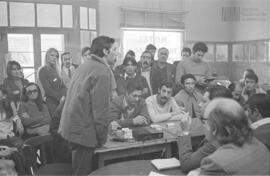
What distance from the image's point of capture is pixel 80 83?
1863 millimetres

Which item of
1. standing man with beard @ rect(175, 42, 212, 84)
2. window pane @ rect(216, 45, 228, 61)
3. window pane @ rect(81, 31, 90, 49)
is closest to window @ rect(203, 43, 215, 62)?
window pane @ rect(216, 45, 228, 61)

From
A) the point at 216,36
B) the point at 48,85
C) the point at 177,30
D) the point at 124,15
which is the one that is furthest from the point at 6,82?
the point at 216,36

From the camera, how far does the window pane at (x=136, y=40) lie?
241 inches

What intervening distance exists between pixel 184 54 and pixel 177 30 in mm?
2721

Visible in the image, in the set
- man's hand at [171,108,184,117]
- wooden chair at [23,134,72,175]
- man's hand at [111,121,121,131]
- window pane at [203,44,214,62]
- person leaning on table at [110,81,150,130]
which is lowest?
wooden chair at [23,134,72,175]

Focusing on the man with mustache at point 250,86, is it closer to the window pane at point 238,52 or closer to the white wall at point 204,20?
the white wall at point 204,20

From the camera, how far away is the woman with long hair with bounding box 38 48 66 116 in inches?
125

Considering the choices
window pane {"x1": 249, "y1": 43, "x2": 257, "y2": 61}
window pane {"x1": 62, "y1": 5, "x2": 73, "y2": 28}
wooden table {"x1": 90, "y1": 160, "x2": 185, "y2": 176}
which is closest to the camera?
wooden table {"x1": 90, "y1": 160, "x2": 185, "y2": 176}

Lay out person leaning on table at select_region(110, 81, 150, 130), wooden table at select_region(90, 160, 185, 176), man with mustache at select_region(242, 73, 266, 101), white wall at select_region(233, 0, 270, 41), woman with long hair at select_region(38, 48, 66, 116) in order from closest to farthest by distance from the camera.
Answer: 1. wooden table at select_region(90, 160, 185, 176)
2. person leaning on table at select_region(110, 81, 150, 130)
3. woman with long hair at select_region(38, 48, 66, 116)
4. man with mustache at select_region(242, 73, 266, 101)
5. white wall at select_region(233, 0, 270, 41)

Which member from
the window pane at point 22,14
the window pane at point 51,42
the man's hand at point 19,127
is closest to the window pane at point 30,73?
the window pane at point 51,42

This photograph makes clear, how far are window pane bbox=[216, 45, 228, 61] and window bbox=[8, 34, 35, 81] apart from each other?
472cm

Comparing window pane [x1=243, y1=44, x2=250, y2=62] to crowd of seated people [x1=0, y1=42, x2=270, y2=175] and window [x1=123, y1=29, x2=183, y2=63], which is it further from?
crowd of seated people [x1=0, y1=42, x2=270, y2=175]

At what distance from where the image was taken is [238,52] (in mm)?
7434

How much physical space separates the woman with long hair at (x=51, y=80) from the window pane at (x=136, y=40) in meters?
2.97
